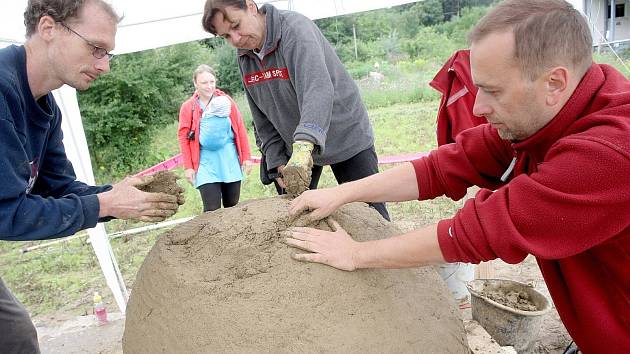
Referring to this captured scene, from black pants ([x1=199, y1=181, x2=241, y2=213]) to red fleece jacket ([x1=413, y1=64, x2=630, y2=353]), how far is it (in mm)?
3405

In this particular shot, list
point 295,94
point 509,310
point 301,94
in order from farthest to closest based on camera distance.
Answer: point 295,94 < point 509,310 < point 301,94

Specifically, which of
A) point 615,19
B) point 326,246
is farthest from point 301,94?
point 615,19

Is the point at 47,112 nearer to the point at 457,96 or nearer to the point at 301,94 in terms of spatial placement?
the point at 301,94

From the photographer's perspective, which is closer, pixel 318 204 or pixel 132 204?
pixel 318 204

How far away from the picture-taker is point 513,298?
284cm

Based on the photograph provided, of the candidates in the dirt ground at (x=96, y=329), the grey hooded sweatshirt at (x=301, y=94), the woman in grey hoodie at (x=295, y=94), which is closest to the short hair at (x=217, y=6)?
the woman in grey hoodie at (x=295, y=94)

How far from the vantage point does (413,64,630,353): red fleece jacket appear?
3.88 ft

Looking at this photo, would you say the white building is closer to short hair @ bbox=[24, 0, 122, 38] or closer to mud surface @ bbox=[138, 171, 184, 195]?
mud surface @ bbox=[138, 171, 184, 195]

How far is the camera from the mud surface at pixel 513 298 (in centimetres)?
274

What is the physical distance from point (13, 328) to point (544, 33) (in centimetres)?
242

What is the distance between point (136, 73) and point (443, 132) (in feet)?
29.0

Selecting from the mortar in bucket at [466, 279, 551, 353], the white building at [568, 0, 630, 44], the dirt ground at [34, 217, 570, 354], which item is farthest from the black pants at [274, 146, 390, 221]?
the white building at [568, 0, 630, 44]

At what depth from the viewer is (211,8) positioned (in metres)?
2.34

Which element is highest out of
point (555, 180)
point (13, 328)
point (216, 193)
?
point (555, 180)
